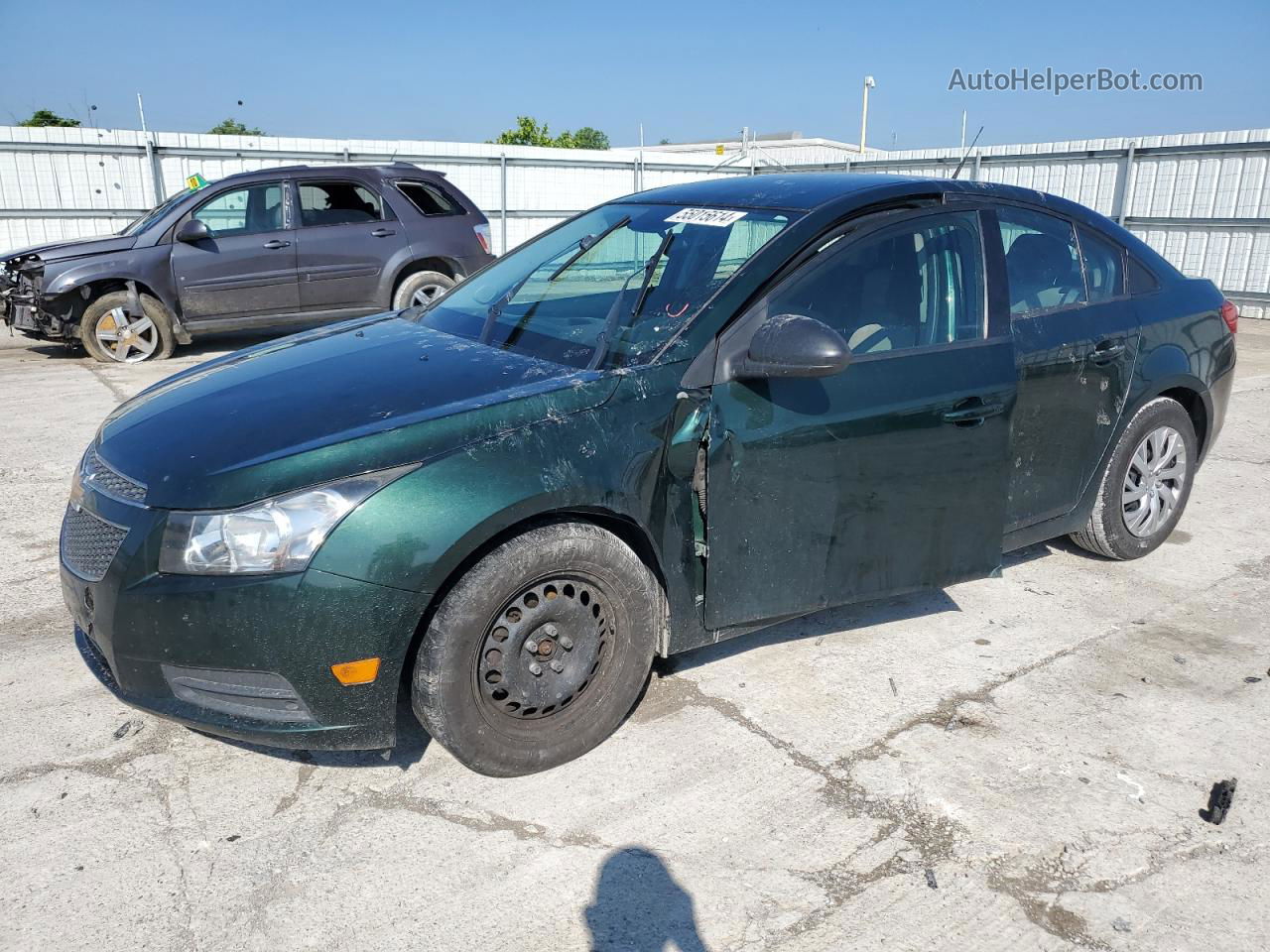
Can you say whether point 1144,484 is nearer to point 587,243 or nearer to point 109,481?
point 587,243

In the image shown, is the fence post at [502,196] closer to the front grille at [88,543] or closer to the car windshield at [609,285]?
the car windshield at [609,285]

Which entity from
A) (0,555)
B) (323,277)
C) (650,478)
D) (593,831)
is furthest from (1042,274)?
(323,277)

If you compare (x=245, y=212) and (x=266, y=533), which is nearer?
(x=266, y=533)

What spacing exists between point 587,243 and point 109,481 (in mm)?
1966

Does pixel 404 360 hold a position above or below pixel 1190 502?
above

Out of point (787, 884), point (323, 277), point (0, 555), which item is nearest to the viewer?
point (787, 884)

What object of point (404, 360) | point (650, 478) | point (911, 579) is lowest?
point (911, 579)

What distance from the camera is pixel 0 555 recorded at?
457 centimetres

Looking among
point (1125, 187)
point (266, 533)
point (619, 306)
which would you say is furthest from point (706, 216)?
point (1125, 187)

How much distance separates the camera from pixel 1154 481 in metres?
4.56

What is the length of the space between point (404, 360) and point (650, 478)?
0.94 meters

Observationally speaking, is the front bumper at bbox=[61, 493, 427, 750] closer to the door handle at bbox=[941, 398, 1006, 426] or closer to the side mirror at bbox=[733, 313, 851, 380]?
the side mirror at bbox=[733, 313, 851, 380]

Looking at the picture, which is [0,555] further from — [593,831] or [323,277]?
[323,277]

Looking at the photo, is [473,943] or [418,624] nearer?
[473,943]
